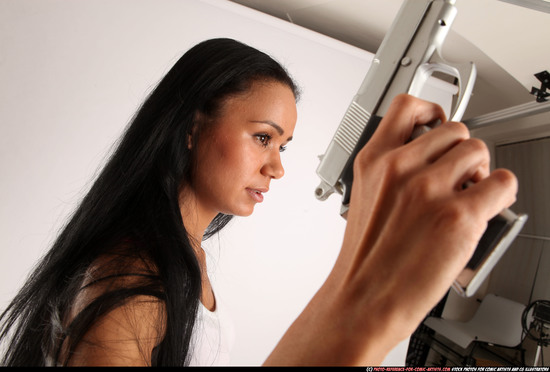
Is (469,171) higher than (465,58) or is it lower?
lower

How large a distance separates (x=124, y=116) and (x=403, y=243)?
1.04 meters

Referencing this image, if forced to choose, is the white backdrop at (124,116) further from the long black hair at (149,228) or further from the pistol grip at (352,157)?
the pistol grip at (352,157)

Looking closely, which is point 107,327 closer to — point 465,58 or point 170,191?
point 170,191

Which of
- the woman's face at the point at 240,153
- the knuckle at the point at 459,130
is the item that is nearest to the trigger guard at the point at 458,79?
the knuckle at the point at 459,130

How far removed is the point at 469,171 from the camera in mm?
159

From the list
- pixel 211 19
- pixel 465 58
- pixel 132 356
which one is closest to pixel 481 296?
pixel 465 58

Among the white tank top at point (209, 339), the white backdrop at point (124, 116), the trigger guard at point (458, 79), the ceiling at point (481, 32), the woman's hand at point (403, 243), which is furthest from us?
the white backdrop at point (124, 116)

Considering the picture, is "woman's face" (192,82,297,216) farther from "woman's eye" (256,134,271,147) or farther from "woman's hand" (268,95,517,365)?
"woman's hand" (268,95,517,365)

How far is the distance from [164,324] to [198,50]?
36cm

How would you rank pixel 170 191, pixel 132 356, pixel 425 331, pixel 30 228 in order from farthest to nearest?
pixel 425 331, pixel 30 228, pixel 170 191, pixel 132 356

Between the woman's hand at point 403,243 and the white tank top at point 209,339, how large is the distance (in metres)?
0.31

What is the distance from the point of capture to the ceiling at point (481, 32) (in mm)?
700

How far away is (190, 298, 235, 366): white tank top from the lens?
45 centimetres

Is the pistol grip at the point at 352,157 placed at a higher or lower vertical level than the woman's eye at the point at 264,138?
lower
